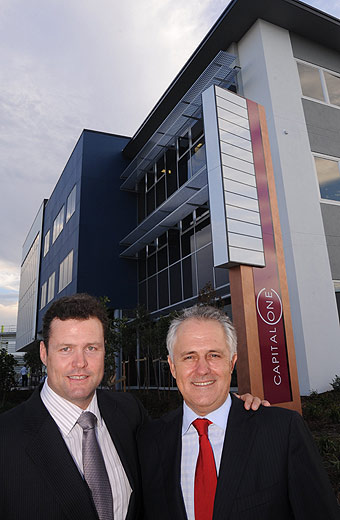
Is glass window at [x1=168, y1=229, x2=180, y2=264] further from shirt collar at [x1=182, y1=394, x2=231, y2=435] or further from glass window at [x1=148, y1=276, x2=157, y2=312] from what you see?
shirt collar at [x1=182, y1=394, x2=231, y2=435]

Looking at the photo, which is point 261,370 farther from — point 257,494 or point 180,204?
point 180,204

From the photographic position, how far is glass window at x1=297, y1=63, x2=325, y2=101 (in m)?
15.1

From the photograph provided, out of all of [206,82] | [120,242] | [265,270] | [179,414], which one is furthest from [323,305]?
[120,242]

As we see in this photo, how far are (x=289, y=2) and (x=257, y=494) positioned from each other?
16.6 metres

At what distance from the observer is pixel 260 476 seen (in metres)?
1.99

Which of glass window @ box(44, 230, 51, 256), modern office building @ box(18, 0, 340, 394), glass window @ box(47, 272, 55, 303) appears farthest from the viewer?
glass window @ box(44, 230, 51, 256)

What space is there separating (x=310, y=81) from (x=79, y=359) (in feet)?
53.9

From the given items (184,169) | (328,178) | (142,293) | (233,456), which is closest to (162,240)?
(142,293)

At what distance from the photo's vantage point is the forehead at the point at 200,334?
95.3 inches

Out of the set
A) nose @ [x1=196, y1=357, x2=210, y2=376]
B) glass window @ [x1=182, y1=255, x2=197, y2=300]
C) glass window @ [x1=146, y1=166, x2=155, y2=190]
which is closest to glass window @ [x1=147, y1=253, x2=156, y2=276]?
glass window @ [x1=182, y1=255, x2=197, y2=300]

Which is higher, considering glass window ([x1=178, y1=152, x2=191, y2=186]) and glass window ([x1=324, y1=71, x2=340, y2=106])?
glass window ([x1=324, y1=71, x2=340, y2=106])

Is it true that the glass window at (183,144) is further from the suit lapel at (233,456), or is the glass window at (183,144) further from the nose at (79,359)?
the suit lapel at (233,456)

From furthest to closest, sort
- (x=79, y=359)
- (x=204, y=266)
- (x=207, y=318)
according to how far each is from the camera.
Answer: (x=204, y=266) → (x=207, y=318) → (x=79, y=359)

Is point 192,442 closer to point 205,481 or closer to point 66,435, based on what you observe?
point 205,481
